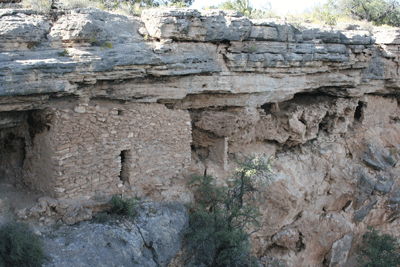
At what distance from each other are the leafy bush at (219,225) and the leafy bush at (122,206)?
1272 mm

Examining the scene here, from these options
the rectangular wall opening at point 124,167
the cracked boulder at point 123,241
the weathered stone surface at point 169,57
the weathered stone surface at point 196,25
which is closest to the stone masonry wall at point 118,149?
the rectangular wall opening at point 124,167

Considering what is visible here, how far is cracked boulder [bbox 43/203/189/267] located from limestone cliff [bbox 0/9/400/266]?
71 centimetres

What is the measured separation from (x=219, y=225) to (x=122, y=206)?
204 centimetres

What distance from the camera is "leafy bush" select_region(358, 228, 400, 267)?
870 centimetres

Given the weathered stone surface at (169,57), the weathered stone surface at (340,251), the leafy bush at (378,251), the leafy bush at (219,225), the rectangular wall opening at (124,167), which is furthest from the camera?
the weathered stone surface at (340,251)

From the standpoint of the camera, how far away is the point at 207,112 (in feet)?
25.1

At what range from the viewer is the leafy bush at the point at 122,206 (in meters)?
6.11

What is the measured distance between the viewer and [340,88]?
9445mm

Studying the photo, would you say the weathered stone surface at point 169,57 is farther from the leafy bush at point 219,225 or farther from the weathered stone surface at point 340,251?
the weathered stone surface at point 340,251

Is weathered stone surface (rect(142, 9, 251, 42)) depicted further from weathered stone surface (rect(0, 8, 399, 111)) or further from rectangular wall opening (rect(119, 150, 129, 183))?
rectangular wall opening (rect(119, 150, 129, 183))

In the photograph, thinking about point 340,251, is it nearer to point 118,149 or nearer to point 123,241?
point 123,241

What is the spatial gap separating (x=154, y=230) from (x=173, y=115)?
2388 mm

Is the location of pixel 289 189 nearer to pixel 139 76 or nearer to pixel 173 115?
pixel 173 115

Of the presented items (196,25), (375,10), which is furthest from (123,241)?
(375,10)
